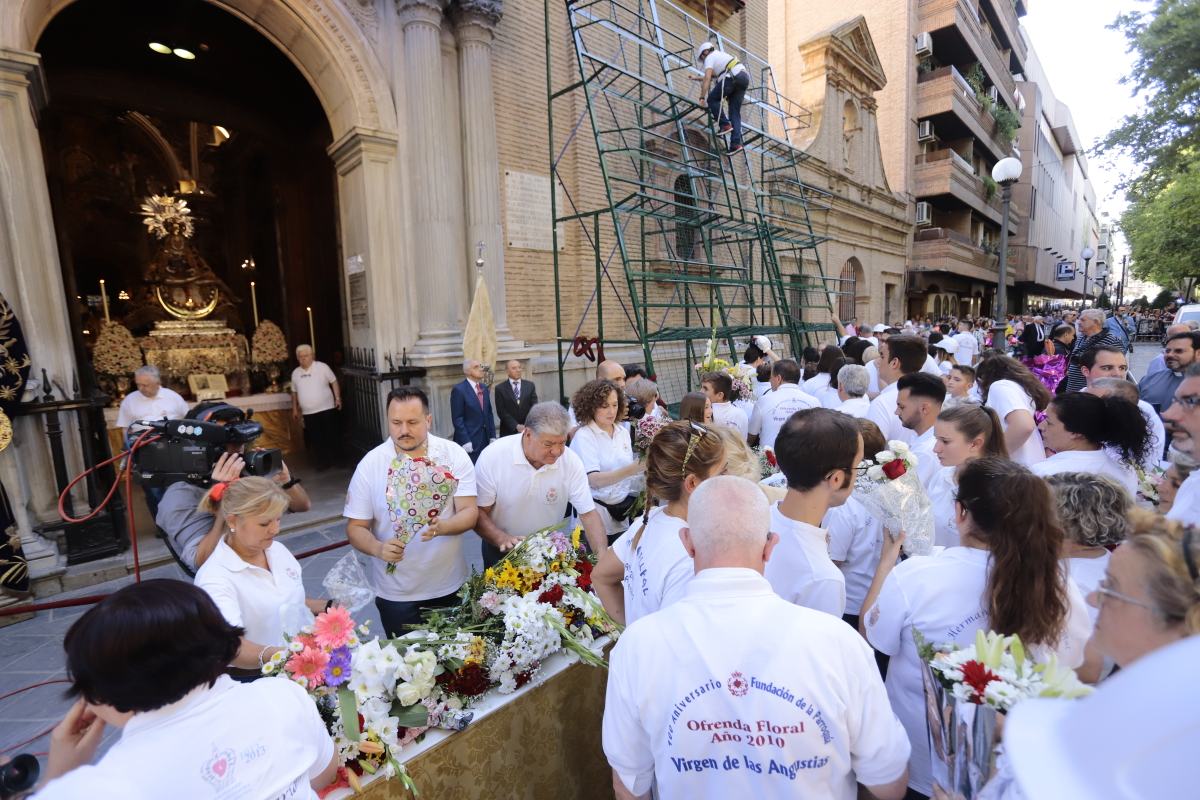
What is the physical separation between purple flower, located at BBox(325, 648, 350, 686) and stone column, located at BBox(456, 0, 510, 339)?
7.02 m

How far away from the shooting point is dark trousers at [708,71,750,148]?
8875 mm

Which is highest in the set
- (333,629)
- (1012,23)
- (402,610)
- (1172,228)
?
(1012,23)

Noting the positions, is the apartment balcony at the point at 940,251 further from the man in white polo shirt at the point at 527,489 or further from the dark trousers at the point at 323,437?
the man in white polo shirt at the point at 527,489

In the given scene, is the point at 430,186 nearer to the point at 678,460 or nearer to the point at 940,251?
the point at 678,460

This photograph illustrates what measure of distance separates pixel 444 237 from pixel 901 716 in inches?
297

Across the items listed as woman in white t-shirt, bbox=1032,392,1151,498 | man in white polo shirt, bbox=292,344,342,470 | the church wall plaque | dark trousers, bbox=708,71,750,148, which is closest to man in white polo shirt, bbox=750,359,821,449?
woman in white t-shirt, bbox=1032,392,1151,498

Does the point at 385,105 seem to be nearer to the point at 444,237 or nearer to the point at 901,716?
the point at 444,237

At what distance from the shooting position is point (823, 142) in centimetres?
1711

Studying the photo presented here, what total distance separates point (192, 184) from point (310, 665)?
11459 millimetres

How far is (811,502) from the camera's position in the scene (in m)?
2.19

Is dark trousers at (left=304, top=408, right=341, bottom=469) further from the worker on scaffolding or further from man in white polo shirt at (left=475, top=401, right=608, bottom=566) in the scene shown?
the worker on scaffolding

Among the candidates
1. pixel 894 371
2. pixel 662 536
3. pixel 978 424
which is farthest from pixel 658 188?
pixel 662 536

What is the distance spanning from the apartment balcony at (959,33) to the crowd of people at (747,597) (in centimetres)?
2755

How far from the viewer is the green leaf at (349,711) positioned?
177 centimetres
